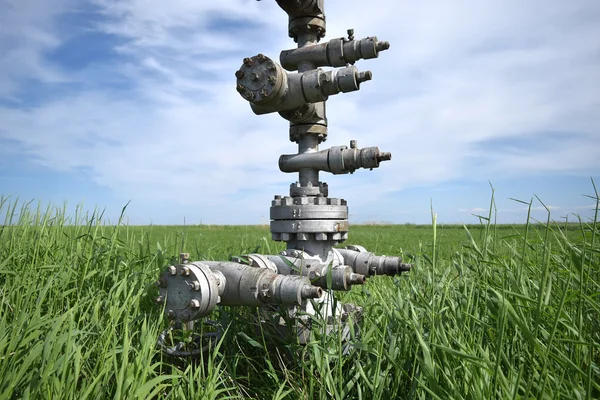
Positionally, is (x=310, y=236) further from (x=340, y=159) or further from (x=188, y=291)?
(x=188, y=291)

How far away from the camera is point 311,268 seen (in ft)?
9.68

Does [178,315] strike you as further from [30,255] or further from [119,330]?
[30,255]

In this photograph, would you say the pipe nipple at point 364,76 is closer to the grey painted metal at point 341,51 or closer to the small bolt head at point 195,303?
the grey painted metal at point 341,51

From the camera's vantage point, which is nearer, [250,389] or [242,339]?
[250,389]

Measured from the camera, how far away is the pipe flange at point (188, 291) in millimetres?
2438

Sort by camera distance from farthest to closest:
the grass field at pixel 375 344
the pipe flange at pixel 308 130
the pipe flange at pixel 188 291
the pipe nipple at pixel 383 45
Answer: the pipe flange at pixel 308 130, the pipe nipple at pixel 383 45, the pipe flange at pixel 188 291, the grass field at pixel 375 344

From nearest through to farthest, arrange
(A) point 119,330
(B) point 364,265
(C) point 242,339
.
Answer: (A) point 119,330, (C) point 242,339, (B) point 364,265

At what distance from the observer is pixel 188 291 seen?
247 cm

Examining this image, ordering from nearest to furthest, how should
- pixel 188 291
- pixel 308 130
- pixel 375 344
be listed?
pixel 188 291 → pixel 375 344 → pixel 308 130

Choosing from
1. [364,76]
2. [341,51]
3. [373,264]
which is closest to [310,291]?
[373,264]

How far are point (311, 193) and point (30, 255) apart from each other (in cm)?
232

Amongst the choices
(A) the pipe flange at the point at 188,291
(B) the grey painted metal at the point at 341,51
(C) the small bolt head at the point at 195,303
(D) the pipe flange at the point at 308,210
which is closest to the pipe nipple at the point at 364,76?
(B) the grey painted metal at the point at 341,51

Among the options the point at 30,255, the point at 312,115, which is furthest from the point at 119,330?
the point at 312,115

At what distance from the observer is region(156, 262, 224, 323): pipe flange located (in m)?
2.44
